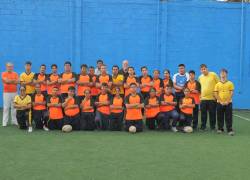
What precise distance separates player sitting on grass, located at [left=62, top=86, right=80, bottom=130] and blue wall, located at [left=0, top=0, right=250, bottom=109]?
4.46 meters

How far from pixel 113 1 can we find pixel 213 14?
374cm

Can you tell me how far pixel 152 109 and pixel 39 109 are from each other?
2923mm

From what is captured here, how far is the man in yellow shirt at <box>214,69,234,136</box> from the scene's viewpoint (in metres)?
10.1

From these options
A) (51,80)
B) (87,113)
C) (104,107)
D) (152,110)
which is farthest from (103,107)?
(51,80)

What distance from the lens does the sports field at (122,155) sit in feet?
19.7

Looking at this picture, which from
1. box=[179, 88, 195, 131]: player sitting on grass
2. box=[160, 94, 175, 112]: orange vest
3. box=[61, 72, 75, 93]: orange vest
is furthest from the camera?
box=[61, 72, 75, 93]: orange vest

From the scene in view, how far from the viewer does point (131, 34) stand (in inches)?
591

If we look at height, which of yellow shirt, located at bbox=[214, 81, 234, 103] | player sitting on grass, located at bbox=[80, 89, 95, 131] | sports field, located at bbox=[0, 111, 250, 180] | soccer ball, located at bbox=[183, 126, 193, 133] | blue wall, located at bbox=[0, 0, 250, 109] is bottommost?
sports field, located at bbox=[0, 111, 250, 180]

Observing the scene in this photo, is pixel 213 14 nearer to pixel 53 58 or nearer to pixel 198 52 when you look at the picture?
pixel 198 52

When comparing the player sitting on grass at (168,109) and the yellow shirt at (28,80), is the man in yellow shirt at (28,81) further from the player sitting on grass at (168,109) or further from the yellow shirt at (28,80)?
the player sitting on grass at (168,109)

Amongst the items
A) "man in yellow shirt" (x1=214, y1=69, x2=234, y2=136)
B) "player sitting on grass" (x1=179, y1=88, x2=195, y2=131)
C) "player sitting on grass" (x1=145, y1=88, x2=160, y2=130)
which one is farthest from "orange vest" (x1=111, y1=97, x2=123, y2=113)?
"man in yellow shirt" (x1=214, y1=69, x2=234, y2=136)

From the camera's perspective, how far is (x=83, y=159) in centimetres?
688

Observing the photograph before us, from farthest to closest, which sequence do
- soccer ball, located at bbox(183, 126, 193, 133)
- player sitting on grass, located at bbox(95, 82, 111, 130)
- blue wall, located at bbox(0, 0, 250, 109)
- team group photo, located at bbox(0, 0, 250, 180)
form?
blue wall, located at bbox(0, 0, 250, 109)
player sitting on grass, located at bbox(95, 82, 111, 130)
soccer ball, located at bbox(183, 126, 193, 133)
team group photo, located at bbox(0, 0, 250, 180)

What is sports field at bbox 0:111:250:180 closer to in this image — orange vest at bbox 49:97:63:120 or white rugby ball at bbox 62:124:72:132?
white rugby ball at bbox 62:124:72:132
